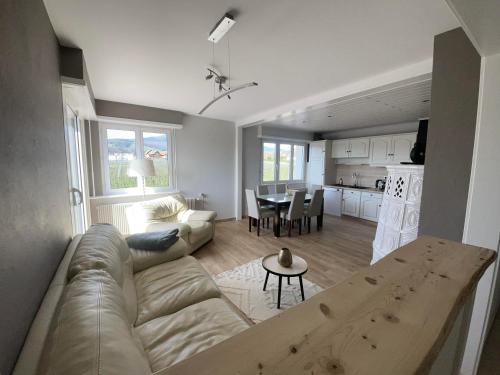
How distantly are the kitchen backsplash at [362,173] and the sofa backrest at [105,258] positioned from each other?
19.3ft

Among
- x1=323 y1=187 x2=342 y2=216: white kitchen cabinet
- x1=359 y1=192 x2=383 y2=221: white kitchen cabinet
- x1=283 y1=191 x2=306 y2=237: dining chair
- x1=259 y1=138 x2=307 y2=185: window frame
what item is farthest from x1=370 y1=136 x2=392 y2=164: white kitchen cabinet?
x1=283 y1=191 x2=306 y2=237: dining chair

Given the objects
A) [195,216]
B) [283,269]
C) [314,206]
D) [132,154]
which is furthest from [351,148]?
[132,154]

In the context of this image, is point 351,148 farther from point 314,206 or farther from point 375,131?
point 314,206

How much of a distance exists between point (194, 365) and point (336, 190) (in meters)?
6.00

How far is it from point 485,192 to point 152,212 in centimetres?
377

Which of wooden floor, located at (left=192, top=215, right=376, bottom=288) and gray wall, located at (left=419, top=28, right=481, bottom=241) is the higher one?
gray wall, located at (left=419, top=28, right=481, bottom=241)

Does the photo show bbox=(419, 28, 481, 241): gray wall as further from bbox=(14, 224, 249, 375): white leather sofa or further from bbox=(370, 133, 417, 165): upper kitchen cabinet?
bbox=(370, 133, 417, 165): upper kitchen cabinet

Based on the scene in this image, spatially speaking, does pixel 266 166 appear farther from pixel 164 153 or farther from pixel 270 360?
pixel 270 360

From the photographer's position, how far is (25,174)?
94 centimetres

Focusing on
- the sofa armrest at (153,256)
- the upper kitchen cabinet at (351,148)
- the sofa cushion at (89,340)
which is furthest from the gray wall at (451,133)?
the upper kitchen cabinet at (351,148)

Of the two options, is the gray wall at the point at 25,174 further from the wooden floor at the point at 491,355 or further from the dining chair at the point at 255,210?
the dining chair at the point at 255,210

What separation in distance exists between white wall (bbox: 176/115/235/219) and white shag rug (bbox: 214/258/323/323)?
2.37 m

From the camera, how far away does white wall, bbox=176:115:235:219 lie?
14.7 feet

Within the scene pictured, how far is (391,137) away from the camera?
4906 mm
